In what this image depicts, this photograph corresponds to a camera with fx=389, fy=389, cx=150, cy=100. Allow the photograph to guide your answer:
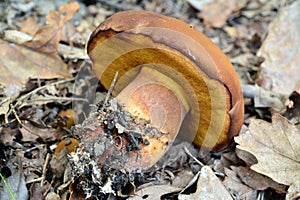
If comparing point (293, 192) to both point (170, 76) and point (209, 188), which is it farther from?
point (170, 76)

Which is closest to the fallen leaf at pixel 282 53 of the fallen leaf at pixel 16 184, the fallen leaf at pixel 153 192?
the fallen leaf at pixel 153 192

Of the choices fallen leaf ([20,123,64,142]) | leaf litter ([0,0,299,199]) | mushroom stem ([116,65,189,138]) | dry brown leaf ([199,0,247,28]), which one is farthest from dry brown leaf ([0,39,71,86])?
dry brown leaf ([199,0,247,28])

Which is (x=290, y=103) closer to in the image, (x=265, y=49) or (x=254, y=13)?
(x=265, y=49)

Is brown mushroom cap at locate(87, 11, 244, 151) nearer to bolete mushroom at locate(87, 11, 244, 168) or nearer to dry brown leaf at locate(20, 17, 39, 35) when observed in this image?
bolete mushroom at locate(87, 11, 244, 168)

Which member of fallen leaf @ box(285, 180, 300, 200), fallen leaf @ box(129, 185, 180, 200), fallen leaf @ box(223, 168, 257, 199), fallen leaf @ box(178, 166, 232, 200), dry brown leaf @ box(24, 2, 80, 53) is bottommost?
fallen leaf @ box(129, 185, 180, 200)

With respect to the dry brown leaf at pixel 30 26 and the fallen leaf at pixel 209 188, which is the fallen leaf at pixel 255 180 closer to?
the fallen leaf at pixel 209 188

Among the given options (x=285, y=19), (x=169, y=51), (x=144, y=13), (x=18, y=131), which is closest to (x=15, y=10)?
(x=18, y=131)

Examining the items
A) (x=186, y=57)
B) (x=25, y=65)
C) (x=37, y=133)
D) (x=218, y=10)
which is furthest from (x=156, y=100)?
(x=218, y=10)
